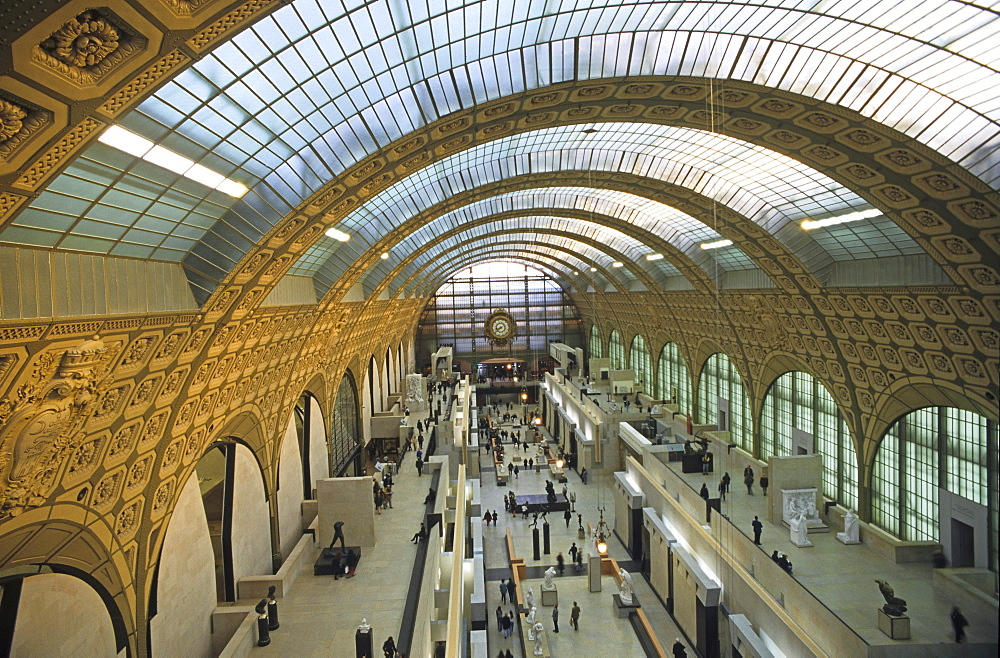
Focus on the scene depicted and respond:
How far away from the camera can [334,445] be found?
1353 inches

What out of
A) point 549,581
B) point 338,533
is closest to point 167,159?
point 338,533

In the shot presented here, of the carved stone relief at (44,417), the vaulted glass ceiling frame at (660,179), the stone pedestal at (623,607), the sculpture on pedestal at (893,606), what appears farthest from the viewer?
the stone pedestal at (623,607)

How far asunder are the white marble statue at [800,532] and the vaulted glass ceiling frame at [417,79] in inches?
483

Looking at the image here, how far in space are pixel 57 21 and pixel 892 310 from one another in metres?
21.8

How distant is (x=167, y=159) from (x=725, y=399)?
3364 centimetres

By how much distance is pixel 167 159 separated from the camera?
417 inches

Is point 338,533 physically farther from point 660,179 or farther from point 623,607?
point 660,179

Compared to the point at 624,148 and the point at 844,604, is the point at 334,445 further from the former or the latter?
the point at 844,604

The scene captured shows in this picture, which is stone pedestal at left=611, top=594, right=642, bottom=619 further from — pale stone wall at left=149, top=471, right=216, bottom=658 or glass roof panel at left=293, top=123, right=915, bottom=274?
pale stone wall at left=149, top=471, right=216, bottom=658

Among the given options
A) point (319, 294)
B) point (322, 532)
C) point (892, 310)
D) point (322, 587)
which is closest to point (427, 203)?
point (319, 294)

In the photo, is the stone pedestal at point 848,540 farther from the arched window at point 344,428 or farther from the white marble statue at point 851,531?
the arched window at point 344,428

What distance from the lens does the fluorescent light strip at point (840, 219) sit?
785 inches

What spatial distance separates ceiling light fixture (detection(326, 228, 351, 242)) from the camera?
69.5 ft

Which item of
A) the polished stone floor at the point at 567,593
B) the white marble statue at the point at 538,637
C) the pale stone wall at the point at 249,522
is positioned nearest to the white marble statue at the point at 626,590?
the polished stone floor at the point at 567,593
